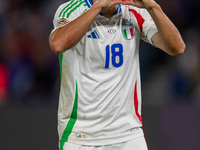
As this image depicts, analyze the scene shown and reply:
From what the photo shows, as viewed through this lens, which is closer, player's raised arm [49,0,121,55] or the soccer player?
player's raised arm [49,0,121,55]

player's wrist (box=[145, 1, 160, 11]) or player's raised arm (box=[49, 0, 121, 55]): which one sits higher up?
player's wrist (box=[145, 1, 160, 11])

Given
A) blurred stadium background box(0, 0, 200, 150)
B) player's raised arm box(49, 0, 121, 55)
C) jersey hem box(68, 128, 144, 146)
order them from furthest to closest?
blurred stadium background box(0, 0, 200, 150) → jersey hem box(68, 128, 144, 146) → player's raised arm box(49, 0, 121, 55)

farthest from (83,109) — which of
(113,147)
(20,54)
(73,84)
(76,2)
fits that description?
(20,54)

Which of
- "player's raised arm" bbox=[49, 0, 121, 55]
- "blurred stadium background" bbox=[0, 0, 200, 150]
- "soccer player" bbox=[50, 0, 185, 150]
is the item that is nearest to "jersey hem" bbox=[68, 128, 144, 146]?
"soccer player" bbox=[50, 0, 185, 150]

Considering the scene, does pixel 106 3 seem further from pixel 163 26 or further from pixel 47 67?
pixel 47 67

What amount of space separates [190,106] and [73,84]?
333 cm

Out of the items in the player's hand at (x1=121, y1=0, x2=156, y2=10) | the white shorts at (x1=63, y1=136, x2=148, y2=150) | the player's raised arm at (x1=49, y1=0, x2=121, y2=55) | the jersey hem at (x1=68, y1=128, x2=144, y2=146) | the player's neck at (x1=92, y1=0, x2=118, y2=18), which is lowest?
the white shorts at (x1=63, y1=136, x2=148, y2=150)

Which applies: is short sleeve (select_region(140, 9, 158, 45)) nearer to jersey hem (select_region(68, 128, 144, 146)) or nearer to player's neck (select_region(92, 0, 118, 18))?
player's neck (select_region(92, 0, 118, 18))

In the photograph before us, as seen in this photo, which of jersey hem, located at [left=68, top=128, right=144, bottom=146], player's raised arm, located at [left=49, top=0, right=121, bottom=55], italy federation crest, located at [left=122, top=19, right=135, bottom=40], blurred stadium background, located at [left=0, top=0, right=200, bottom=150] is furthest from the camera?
blurred stadium background, located at [left=0, top=0, right=200, bottom=150]

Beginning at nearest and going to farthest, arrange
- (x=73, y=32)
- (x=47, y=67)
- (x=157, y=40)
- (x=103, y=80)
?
(x=73, y=32) < (x=103, y=80) < (x=157, y=40) < (x=47, y=67)

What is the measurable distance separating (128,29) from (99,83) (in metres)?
0.42

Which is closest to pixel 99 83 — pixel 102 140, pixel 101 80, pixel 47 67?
pixel 101 80

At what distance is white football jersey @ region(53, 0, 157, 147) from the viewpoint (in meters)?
2.05

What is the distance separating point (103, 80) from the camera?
2039mm
